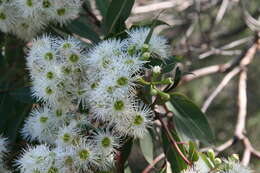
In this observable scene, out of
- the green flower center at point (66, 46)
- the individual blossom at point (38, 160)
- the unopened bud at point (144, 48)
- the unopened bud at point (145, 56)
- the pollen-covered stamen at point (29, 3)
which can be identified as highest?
the pollen-covered stamen at point (29, 3)

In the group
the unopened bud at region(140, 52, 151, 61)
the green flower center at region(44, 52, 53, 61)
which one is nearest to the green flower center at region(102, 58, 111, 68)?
the unopened bud at region(140, 52, 151, 61)

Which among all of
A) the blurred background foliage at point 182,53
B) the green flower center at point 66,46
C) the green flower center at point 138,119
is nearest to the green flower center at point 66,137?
the green flower center at point 138,119

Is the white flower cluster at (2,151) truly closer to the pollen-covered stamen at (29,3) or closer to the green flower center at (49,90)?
the green flower center at (49,90)

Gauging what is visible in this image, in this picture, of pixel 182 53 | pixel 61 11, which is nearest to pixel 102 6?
pixel 61 11

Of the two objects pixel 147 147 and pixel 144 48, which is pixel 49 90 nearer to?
pixel 144 48

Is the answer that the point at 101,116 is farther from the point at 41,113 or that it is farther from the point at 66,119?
the point at 41,113

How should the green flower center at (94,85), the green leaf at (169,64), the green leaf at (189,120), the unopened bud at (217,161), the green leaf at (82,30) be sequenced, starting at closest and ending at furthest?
the unopened bud at (217,161)
the green flower center at (94,85)
the green leaf at (169,64)
the green leaf at (189,120)
the green leaf at (82,30)
